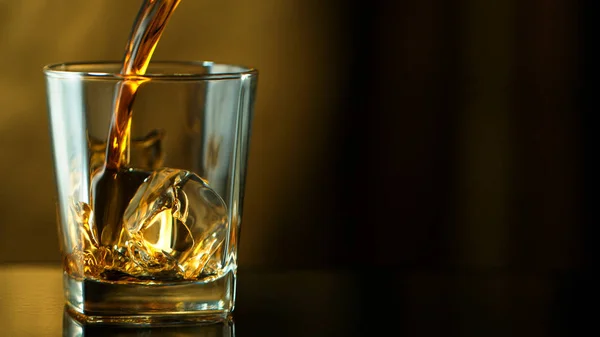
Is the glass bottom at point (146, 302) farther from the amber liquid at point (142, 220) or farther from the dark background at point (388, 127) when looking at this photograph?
the dark background at point (388, 127)

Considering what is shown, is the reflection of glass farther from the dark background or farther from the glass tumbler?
the dark background

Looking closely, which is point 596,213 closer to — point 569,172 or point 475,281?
point 569,172

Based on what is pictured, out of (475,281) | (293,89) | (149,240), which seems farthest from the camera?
(293,89)

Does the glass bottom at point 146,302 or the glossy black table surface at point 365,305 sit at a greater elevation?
the glass bottom at point 146,302

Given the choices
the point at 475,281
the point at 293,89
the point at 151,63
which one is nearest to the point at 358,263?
the point at 293,89

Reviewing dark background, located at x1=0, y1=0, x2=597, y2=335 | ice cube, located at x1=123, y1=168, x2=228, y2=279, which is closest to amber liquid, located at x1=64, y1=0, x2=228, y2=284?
ice cube, located at x1=123, y1=168, x2=228, y2=279

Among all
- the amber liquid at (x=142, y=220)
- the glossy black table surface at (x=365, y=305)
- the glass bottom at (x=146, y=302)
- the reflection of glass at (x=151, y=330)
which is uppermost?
the amber liquid at (x=142, y=220)

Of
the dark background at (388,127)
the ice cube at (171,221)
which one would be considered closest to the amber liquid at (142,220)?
the ice cube at (171,221)
